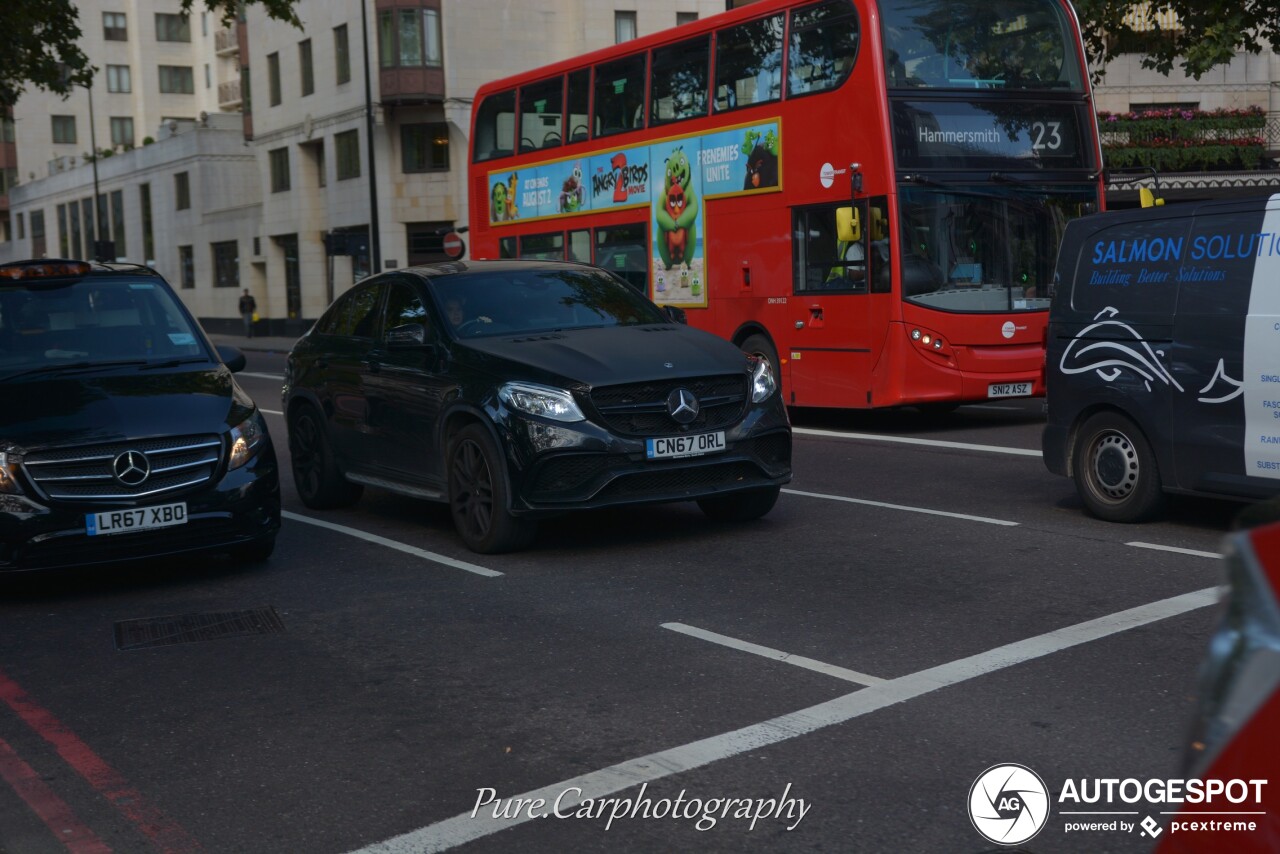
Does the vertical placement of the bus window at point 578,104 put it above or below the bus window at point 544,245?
above

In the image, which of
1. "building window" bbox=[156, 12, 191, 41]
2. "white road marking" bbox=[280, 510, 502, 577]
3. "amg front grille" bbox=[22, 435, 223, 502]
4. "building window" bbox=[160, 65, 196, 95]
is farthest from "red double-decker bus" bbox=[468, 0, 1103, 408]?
"building window" bbox=[156, 12, 191, 41]

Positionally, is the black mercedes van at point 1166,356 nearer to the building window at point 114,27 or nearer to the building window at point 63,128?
the building window at point 114,27

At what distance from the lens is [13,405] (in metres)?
7.84

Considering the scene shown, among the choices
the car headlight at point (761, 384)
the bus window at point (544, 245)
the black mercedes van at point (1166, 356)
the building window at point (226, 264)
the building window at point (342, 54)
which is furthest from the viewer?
the building window at point (226, 264)

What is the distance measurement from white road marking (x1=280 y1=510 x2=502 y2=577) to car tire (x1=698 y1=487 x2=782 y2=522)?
155cm

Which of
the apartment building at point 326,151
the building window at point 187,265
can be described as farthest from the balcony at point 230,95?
the building window at point 187,265

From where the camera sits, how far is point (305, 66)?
4956cm

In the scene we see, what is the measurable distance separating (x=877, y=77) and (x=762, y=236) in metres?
2.50

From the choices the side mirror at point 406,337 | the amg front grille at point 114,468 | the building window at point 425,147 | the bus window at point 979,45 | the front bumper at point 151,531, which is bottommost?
the front bumper at point 151,531

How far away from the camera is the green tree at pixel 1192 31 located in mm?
18078

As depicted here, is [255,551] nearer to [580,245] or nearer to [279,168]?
[580,245]

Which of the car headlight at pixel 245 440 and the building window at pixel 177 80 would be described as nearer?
the car headlight at pixel 245 440

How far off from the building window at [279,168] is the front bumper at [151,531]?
45327 millimetres

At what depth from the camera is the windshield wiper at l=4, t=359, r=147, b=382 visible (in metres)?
8.36
